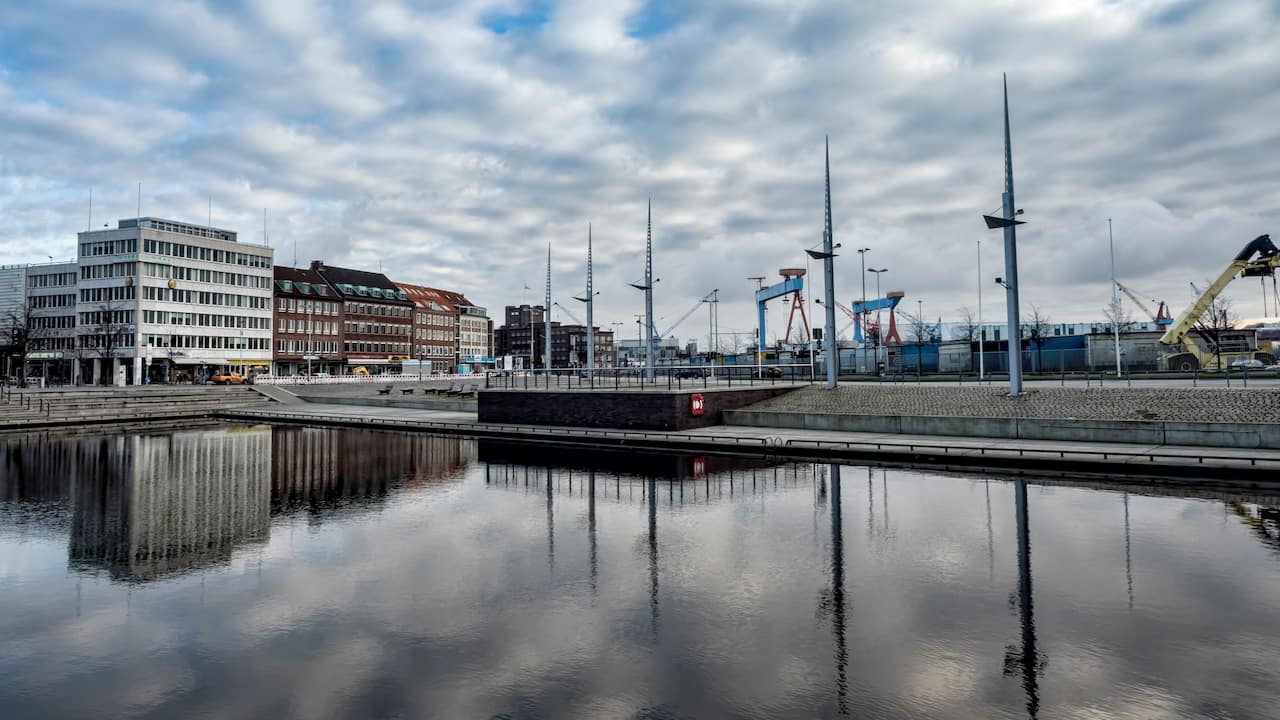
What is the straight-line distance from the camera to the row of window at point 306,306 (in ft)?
330

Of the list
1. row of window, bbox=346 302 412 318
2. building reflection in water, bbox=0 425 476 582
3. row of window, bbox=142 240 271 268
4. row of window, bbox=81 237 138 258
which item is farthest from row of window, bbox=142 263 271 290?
building reflection in water, bbox=0 425 476 582

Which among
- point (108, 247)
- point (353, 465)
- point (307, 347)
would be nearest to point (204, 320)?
point (108, 247)

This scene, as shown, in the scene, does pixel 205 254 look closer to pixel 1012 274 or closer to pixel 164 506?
pixel 164 506

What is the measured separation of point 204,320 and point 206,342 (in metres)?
2.75

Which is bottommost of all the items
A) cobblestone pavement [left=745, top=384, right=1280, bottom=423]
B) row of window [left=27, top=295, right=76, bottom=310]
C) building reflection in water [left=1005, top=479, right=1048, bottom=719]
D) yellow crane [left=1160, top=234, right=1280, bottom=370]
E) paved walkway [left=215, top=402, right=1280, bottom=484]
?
building reflection in water [left=1005, top=479, right=1048, bottom=719]

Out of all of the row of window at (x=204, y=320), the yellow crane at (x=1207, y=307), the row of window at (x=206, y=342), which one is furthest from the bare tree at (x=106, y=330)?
the yellow crane at (x=1207, y=307)

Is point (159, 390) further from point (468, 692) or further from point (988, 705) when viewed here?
point (988, 705)

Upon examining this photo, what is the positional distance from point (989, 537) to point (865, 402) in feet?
74.2

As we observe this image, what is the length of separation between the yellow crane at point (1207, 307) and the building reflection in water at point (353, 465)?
49.8m

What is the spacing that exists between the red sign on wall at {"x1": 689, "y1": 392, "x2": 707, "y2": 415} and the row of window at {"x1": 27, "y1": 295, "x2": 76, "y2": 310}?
89.2 metres

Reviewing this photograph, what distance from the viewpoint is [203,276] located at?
89.8 metres

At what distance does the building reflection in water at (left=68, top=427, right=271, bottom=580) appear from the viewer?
1407 centimetres

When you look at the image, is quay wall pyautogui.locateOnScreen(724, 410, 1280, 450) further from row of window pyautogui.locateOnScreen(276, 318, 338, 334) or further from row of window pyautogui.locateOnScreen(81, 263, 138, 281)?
row of window pyautogui.locateOnScreen(276, 318, 338, 334)

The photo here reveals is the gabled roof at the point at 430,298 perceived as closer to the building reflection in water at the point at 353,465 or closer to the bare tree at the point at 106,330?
the bare tree at the point at 106,330
